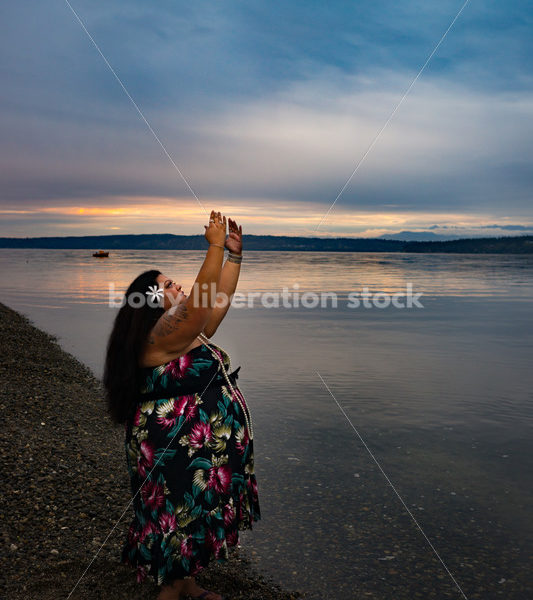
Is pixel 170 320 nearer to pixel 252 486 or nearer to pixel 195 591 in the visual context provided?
pixel 252 486

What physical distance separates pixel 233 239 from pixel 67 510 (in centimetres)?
292

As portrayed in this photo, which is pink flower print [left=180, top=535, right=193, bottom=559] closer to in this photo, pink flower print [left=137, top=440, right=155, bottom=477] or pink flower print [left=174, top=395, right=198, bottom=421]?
pink flower print [left=137, top=440, right=155, bottom=477]

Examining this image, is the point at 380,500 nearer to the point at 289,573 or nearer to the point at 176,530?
the point at 289,573

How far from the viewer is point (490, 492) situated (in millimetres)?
6414

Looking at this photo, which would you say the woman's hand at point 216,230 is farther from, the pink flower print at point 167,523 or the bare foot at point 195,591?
the bare foot at point 195,591

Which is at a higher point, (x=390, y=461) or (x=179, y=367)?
(x=179, y=367)

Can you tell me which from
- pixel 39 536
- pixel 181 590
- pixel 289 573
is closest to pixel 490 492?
pixel 289 573

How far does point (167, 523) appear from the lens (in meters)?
3.62

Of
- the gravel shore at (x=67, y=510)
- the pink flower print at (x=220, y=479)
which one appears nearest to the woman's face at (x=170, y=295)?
the pink flower print at (x=220, y=479)

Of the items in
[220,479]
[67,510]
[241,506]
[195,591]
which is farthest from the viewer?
[67,510]

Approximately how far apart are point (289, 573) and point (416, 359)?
36.5 feet

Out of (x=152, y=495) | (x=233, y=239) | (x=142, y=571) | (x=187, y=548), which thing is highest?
(x=233, y=239)

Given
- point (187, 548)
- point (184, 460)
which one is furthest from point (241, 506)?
point (184, 460)

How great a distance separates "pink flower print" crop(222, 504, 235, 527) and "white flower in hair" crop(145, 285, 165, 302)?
1.40 m
